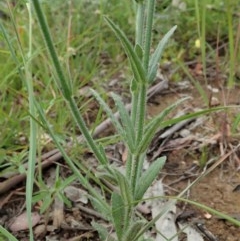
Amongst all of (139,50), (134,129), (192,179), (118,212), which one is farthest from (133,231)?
(192,179)

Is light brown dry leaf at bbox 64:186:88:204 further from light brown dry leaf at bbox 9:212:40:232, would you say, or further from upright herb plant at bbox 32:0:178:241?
upright herb plant at bbox 32:0:178:241

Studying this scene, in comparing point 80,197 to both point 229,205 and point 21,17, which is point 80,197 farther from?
point 21,17

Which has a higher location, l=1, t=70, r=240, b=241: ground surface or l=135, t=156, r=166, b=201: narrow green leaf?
l=135, t=156, r=166, b=201: narrow green leaf

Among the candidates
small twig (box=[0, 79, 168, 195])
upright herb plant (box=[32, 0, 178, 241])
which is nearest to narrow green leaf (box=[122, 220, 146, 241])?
upright herb plant (box=[32, 0, 178, 241])

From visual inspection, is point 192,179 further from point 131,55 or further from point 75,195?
point 131,55

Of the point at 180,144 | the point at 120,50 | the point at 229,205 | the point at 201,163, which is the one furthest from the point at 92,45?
the point at 229,205
